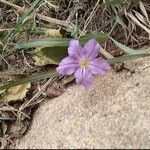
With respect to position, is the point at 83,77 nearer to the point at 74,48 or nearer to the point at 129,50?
the point at 74,48

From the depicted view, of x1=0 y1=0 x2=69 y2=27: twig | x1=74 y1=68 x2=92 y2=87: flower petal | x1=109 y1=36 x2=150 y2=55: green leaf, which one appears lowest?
x1=0 y1=0 x2=69 y2=27: twig

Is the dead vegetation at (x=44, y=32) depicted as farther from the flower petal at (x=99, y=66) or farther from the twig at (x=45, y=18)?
the flower petal at (x=99, y=66)

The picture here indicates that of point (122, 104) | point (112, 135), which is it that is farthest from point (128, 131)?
point (122, 104)

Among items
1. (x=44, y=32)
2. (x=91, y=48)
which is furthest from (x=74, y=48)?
(x=44, y=32)

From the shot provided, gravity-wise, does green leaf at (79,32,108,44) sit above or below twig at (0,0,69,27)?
above

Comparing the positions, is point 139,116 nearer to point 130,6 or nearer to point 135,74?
point 135,74

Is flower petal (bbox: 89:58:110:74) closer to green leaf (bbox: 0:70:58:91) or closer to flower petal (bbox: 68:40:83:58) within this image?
flower petal (bbox: 68:40:83:58)

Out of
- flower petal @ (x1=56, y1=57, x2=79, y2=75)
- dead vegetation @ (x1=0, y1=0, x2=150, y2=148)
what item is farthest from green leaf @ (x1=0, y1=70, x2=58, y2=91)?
flower petal @ (x1=56, y1=57, x2=79, y2=75)
